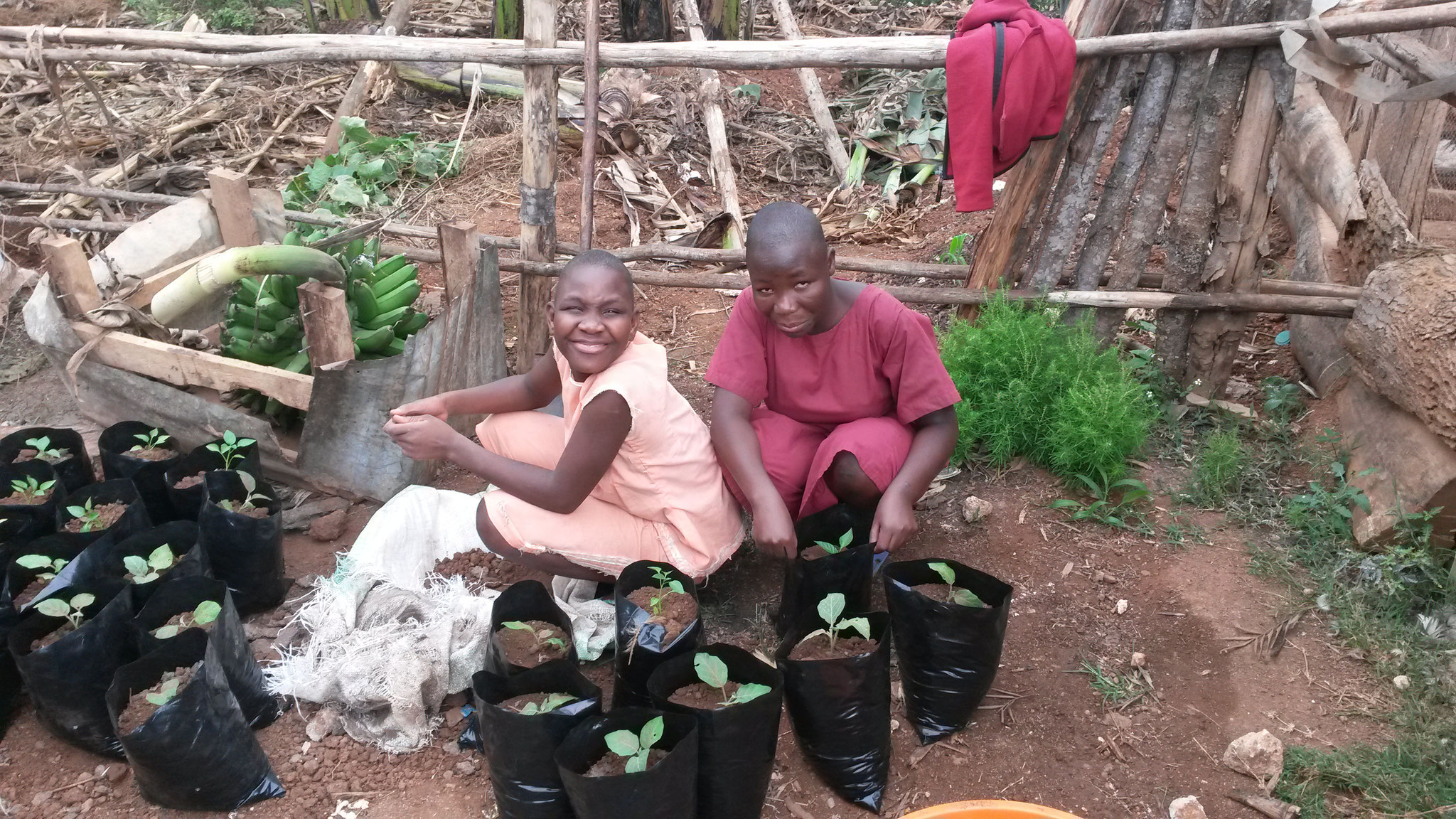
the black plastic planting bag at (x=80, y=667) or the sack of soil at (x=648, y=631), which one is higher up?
the sack of soil at (x=648, y=631)

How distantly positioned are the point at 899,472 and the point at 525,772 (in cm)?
123

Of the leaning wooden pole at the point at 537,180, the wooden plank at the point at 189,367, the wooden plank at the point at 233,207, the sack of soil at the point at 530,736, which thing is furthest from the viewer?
the wooden plank at the point at 233,207

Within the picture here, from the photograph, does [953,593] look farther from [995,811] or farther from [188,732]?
[188,732]

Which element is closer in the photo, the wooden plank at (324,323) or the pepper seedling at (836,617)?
the pepper seedling at (836,617)

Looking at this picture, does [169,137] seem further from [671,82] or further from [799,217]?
[799,217]

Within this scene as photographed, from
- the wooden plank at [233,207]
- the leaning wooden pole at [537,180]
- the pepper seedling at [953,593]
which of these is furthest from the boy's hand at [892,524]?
the wooden plank at [233,207]

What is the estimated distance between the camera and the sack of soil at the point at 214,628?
221 cm

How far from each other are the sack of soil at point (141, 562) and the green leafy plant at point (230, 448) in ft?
1.24

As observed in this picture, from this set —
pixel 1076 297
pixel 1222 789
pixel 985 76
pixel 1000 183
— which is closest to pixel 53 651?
pixel 1222 789

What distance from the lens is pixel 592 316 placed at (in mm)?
2369

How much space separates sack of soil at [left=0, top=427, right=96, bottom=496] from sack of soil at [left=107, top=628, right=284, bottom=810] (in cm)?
115

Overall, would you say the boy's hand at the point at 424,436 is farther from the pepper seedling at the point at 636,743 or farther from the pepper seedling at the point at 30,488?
the pepper seedling at the point at 30,488

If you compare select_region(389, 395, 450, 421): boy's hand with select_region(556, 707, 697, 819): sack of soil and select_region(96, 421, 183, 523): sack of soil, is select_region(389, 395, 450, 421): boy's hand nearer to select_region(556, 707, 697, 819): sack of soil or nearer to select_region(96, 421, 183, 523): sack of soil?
select_region(96, 421, 183, 523): sack of soil

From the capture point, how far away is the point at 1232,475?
3094mm
